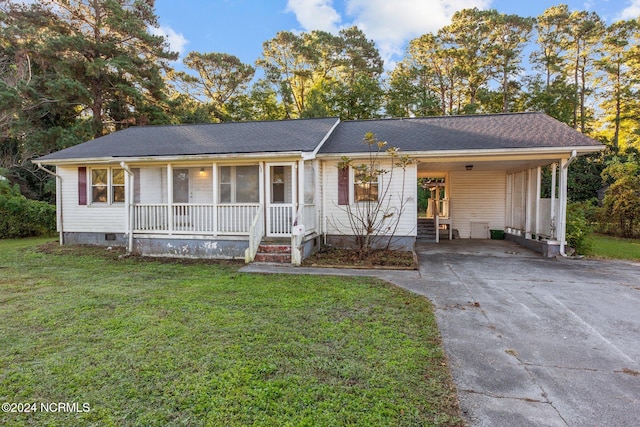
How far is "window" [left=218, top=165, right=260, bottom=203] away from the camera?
400 inches

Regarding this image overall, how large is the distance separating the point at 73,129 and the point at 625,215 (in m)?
25.4

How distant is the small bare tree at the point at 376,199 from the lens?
928 cm

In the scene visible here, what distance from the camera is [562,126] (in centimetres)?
977

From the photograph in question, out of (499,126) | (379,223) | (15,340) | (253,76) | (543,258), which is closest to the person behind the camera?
(15,340)

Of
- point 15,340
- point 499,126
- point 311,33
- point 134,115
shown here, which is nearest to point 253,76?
point 311,33

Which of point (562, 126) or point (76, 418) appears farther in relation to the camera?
point (562, 126)

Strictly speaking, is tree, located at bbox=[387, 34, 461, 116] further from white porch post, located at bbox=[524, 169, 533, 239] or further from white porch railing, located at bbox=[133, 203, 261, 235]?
white porch railing, located at bbox=[133, 203, 261, 235]

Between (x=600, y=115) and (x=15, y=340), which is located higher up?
(x=600, y=115)

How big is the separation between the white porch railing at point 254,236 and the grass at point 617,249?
9.02m

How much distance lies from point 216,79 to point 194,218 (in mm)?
21117

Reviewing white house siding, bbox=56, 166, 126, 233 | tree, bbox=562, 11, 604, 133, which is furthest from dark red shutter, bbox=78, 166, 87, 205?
tree, bbox=562, 11, 604, 133

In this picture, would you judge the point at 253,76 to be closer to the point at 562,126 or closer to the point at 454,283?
the point at 562,126

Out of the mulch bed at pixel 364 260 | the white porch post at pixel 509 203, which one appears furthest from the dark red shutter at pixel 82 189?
the white porch post at pixel 509 203

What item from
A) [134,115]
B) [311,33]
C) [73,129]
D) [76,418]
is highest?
[311,33]
